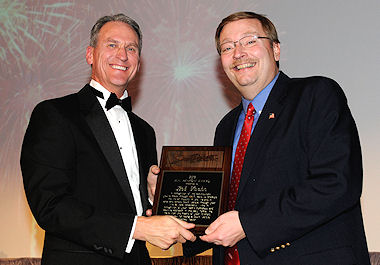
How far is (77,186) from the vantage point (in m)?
3.17

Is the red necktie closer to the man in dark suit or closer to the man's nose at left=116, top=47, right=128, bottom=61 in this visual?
the man in dark suit

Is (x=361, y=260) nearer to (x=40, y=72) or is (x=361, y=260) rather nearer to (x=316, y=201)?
(x=316, y=201)

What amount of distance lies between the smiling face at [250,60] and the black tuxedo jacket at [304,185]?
34cm

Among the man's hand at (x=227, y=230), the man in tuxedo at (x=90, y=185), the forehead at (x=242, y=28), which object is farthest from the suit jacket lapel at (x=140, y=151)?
the forehead at (x=242, y=28)

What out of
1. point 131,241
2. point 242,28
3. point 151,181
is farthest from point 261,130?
point 131,241

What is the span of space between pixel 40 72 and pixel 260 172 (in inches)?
136

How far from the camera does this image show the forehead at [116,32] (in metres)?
3.70

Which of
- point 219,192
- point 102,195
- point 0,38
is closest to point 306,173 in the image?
point 219,192

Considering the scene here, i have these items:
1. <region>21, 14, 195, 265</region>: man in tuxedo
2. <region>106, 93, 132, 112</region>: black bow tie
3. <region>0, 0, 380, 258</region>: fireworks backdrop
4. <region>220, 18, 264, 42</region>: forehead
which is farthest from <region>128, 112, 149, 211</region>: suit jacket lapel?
<region>0, 0, 380, 258</region>: fireworks backdrop

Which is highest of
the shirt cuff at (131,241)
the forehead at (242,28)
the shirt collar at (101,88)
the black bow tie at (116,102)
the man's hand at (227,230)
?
A: the forehead at (242,28)

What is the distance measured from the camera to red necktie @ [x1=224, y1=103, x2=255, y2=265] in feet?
10.2

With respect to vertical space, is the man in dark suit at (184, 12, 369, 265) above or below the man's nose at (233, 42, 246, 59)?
below

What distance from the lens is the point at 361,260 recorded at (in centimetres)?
283

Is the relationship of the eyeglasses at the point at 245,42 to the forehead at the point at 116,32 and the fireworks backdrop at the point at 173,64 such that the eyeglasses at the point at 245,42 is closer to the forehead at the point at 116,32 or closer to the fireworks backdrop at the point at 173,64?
the forehead at the point at 116,32
